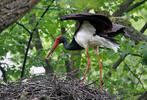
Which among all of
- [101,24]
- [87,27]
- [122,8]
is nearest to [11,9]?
[101,24]

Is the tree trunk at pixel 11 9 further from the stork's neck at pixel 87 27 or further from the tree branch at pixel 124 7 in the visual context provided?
the tree branch at pixel 124 7

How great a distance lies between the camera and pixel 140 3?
674 cm

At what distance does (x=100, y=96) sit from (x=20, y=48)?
9.46 feet

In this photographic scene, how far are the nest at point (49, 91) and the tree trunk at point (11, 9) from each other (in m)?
1.64

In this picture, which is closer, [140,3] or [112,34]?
[112,34]

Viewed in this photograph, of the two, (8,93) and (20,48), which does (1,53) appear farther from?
(8,93)

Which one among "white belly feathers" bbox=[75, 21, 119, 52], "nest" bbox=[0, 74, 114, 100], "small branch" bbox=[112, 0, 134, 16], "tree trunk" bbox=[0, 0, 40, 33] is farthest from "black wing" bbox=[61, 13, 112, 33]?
"tree trunk" bbox=[0, 0, 40, 33]

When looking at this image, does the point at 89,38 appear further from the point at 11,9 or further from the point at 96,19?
the point at 11,9

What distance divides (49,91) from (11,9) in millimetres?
2003

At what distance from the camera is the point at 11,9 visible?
195 cm

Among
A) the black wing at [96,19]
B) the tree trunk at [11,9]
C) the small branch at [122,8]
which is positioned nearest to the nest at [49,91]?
the black wing at [96,19]

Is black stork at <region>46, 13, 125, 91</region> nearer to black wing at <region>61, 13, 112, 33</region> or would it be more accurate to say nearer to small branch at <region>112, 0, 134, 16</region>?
black wing at <region>61, 13, 112, 33</region>

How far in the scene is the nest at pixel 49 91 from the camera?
3.61 metres

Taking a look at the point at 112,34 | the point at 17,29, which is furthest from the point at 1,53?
the point at 112,34
